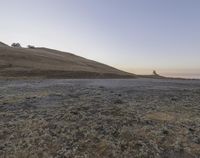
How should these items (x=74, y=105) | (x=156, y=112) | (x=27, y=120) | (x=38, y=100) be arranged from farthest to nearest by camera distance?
(x=38, y=100) → (x=74, y=105) → (x=156, y=112) → (x=27, y=120)

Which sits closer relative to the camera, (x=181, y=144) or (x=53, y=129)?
(x=181, y=144)

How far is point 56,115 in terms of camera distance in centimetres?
1040

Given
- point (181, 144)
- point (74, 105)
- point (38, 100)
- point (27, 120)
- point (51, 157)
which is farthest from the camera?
point (38, 100)

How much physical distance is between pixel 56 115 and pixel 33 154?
9.86ft

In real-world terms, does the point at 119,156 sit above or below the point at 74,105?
below

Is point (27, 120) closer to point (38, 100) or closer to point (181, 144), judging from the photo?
point (38, 100)

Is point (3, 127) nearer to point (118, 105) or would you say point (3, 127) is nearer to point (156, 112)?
point (118, 105)

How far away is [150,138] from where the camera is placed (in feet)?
27.5

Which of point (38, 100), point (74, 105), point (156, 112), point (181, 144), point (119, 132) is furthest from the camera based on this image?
point (38, 100)

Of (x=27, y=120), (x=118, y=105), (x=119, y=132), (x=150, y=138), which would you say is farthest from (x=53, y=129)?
(x=118, y=105)

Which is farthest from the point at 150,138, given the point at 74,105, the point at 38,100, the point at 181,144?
the point at 38,100

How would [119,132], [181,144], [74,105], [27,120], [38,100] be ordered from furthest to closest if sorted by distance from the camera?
[38,100] → [74,105] → [27,120] → [119,132] → [181,144]

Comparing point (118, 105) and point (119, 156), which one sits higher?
point (118, 105)

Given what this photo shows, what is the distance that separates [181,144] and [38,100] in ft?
23.9
